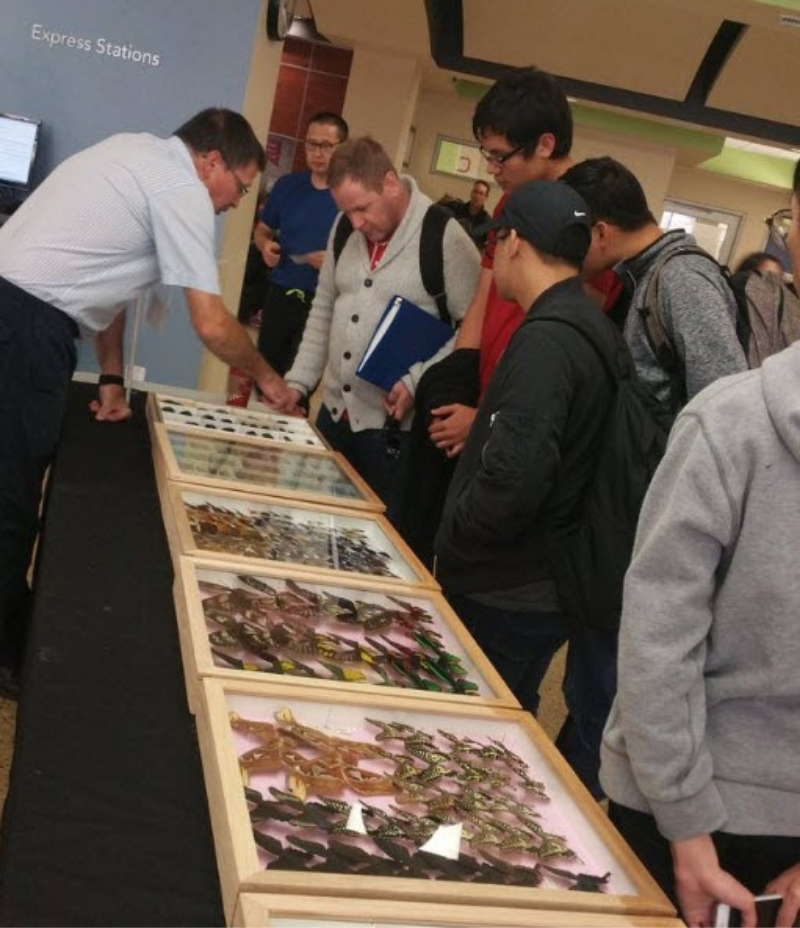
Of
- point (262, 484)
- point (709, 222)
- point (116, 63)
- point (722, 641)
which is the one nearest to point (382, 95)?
point (116, 63)

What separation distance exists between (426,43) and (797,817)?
8074 mm

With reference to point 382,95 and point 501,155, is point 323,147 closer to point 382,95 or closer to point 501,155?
point 501,155

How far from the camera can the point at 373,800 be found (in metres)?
1.07

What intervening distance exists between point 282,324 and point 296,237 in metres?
0.42

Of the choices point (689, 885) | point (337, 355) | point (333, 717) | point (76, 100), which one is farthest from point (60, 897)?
point (76, 100)

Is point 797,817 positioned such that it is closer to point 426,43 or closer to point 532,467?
point 532,467

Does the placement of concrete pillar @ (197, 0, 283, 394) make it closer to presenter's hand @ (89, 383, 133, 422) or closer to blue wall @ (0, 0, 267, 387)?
blue wall @ (0, 0, 267, 387)

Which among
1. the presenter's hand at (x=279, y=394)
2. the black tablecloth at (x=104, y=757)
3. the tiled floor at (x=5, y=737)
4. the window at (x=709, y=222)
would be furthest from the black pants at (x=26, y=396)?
the window at (x=709, y=222)

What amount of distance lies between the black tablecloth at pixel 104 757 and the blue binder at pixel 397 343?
991 millimetres

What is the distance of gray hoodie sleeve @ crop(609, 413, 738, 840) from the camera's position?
1011 mm

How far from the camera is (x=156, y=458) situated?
2.21 meters

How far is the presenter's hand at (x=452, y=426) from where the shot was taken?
7.55 ft

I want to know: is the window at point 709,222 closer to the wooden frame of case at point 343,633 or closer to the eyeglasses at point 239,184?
the eyeglasses at point 239,184

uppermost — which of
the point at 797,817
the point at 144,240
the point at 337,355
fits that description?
the point at 144,240
